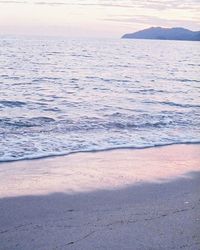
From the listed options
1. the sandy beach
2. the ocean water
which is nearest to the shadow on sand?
the sandy beach

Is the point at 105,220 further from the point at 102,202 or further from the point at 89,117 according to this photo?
the point at 89,117

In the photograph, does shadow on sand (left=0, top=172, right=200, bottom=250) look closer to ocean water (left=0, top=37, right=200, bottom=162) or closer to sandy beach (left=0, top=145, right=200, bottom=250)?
sandy beach (left=0, top=145, right=200, bottom=250)

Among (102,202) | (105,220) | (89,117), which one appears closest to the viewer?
(105,220)

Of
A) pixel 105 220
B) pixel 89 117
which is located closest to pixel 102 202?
pixel 105 220

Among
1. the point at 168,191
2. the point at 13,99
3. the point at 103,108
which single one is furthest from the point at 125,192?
the point at 13,99

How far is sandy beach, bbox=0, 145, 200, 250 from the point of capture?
4.82 metres

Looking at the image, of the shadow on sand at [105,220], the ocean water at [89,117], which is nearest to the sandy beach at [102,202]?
the shadow on sand at [105,220]

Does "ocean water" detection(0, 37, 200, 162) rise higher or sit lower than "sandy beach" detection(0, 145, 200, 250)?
lower

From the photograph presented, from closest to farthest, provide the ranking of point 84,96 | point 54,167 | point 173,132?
point 54,167, point 173,132, point 84,96

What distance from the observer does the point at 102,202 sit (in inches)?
243

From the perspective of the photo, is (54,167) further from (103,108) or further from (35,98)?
(35,98)

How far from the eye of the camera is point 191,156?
9.45 m

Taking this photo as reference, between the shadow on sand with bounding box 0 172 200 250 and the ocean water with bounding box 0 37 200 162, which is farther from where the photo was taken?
the ocean water with bounding box 0 37 200 162

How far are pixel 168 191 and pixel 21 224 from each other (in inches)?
99.3
